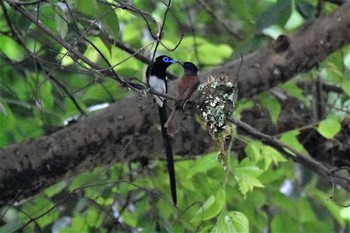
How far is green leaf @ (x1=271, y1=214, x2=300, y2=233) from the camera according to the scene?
9.75 ft

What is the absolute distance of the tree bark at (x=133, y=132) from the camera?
269 cm

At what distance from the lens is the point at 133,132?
2822mm

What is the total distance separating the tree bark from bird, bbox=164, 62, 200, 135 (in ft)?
0.83

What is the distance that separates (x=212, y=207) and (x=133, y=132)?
490 mm

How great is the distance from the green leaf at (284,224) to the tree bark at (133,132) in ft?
1.17

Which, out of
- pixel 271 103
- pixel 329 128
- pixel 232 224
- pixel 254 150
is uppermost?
pixel 271 103

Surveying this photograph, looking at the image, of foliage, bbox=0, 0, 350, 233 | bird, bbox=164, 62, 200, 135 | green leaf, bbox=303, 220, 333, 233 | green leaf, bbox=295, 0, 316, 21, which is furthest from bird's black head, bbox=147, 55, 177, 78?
green leaf, bbox=303, 220, 333, 233

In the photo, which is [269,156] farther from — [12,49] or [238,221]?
[12,49]

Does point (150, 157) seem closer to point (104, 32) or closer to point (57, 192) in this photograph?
point (57, 192)

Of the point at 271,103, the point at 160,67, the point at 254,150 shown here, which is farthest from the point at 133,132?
the point at 271,103

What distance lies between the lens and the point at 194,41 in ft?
11.2

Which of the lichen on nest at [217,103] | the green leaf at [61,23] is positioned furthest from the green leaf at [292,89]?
the green leaf at [61,23]

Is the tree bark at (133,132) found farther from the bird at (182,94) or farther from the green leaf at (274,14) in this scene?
the bird at (182,94)

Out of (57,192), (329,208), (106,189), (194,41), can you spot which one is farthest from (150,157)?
(329,208)
